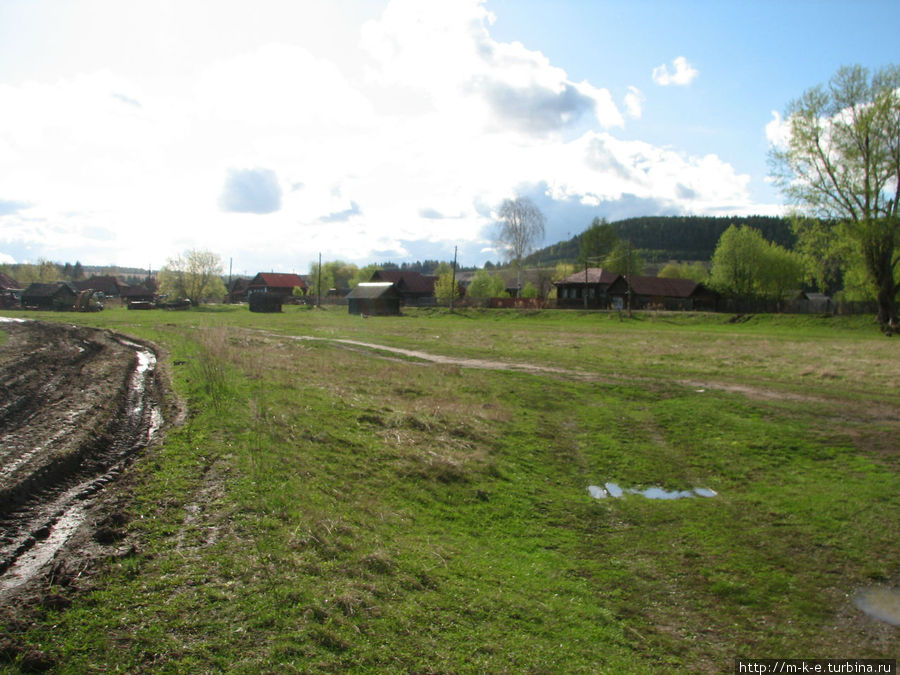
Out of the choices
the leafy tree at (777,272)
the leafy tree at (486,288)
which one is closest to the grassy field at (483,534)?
the leafy tree at (777,272)

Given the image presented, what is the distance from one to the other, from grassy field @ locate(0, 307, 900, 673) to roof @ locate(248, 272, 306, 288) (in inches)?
4809

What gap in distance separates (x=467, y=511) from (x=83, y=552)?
561cm

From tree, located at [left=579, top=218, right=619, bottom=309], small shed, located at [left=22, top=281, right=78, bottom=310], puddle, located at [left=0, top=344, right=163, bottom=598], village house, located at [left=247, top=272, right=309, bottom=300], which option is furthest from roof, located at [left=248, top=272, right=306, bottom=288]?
puddle, located at [left=0, top=344, right=163, bottom=598]

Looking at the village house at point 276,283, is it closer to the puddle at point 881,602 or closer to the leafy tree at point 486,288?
the leafy tree at point 486,288

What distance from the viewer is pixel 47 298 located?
245 ft

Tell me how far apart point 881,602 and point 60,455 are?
12030mm

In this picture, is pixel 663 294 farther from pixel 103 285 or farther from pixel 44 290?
pixel 103 285

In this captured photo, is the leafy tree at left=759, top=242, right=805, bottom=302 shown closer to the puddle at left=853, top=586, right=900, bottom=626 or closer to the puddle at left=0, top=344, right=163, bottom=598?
the puddle at left=853, top=586, right=900, bottom=626

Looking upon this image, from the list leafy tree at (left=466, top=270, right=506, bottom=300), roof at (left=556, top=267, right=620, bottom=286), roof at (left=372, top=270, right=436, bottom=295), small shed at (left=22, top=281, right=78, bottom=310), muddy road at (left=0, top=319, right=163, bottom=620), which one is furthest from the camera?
roof at (left=372, top=270, right=436, bottom=295)

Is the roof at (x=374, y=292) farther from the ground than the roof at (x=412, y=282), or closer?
closer

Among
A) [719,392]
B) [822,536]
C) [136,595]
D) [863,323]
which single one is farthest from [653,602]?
[863,323]

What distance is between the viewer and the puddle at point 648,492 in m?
11.3

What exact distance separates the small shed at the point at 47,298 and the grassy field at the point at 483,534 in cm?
6970

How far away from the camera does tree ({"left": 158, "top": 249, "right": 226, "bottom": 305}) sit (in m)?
98.1
